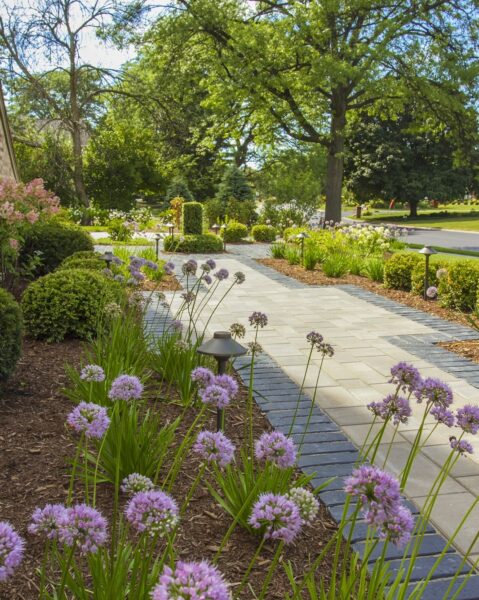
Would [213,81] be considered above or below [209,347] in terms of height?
above

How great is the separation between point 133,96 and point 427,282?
698 inches

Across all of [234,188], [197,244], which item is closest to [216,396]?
[197,244]

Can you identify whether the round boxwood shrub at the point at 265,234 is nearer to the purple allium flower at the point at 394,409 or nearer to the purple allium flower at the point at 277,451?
the purple allium flower at the point at 394,409

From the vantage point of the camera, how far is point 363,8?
18266 millimetres

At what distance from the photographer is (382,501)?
1.13 m

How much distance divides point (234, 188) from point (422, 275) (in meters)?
16.8

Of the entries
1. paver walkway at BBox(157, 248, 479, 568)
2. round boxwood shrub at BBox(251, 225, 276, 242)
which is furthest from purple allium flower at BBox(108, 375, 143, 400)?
round boxwood shrub at BBox(251, 225, 276, 242)

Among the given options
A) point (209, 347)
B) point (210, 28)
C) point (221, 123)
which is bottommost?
point (209, 347)

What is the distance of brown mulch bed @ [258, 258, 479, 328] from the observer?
7609mm

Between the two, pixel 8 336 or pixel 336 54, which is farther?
pixel 336 54

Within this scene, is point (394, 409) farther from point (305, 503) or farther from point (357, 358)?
point (357, 358)

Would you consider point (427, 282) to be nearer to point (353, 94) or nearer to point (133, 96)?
point (353, 94)

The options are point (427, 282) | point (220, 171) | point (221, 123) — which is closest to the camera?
point (427, 282)

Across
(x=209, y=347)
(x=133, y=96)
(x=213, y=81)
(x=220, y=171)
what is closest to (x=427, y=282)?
(x=209, y=347)
